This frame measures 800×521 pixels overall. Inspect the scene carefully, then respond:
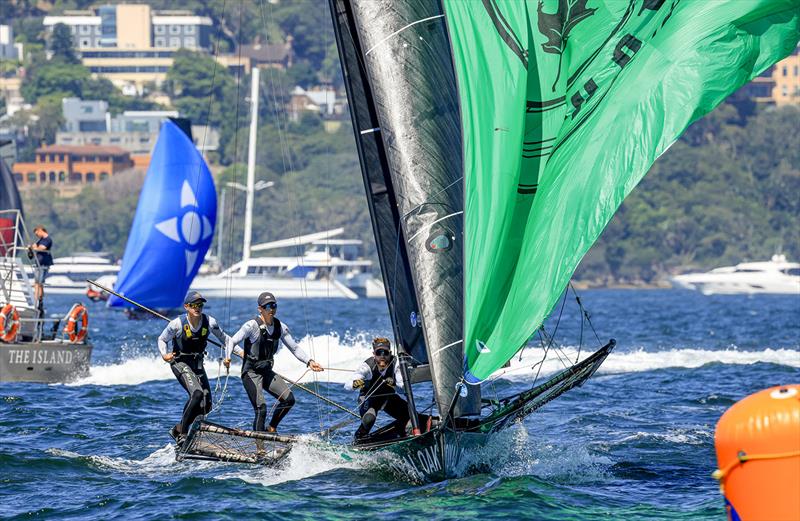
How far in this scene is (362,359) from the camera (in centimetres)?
3105

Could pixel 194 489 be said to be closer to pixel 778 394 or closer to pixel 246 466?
pixel 246 466

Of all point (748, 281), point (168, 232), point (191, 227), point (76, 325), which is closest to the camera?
point (76, 325)

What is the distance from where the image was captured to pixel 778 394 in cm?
945

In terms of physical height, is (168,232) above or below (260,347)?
above

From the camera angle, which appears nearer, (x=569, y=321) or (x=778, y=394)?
(x=778, y=394)

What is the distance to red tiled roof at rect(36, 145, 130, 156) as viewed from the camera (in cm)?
14025

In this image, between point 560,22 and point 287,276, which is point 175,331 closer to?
point 560,22

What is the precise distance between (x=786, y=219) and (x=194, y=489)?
12104 cm

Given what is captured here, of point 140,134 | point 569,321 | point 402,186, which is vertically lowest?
point 569,321

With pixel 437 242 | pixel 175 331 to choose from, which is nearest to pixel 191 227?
pixel 175 331

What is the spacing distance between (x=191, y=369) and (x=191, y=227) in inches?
870

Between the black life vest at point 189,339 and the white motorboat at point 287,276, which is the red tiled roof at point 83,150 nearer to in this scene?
the white motorboat at point 287,276

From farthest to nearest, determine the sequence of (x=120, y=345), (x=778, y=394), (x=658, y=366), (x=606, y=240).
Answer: (x=606, y=240) → (x=120, y=345) → (x=658, y=366) → (x=778, y=394)

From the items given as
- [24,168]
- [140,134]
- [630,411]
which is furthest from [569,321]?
[140,134]
